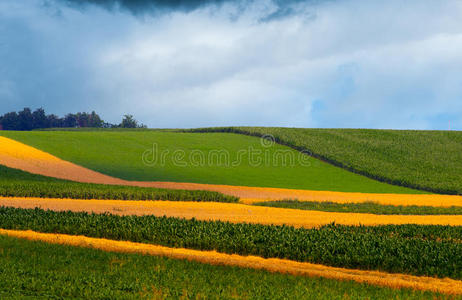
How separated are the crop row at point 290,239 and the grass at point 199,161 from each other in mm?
27503

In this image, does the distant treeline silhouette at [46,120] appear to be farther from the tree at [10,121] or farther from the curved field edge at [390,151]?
the curved field edge at [390,151]

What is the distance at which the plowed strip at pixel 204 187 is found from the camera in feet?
135

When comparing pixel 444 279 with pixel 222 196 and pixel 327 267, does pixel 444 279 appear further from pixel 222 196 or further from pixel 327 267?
pixel 222 196

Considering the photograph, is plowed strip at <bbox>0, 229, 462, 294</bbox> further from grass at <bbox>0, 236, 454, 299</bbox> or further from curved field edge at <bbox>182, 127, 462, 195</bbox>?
curved field edge at <bbox>182, 127, 462, 195</bbox>

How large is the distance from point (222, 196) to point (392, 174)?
27.9 meters

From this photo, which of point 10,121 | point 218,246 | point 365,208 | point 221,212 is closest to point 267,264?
point 218,246

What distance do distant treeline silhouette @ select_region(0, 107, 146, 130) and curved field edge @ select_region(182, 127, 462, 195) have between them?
259 feet

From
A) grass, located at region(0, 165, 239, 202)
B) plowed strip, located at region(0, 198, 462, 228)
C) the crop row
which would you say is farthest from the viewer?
grass, located at region(0, 165, 239, 202)

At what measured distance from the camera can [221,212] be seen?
3033 centimetres

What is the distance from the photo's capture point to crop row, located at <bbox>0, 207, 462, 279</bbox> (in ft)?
54.8

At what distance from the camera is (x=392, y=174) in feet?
191

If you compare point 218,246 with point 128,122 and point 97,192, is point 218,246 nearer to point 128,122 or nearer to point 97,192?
point 97,192

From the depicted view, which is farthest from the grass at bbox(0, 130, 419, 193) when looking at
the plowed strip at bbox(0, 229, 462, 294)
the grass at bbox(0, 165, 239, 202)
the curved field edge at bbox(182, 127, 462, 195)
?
the plowed strip at bbox(0, 229, 462, 294)

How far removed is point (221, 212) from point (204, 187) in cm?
1572
